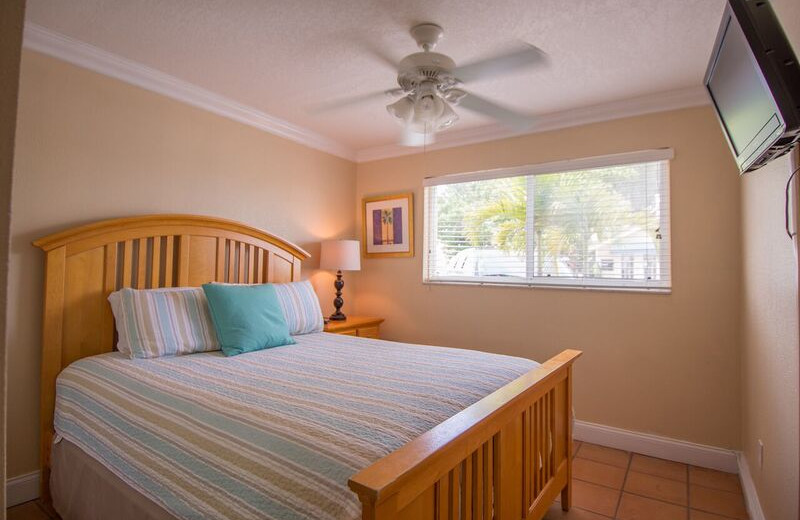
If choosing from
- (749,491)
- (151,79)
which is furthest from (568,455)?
(151,79)

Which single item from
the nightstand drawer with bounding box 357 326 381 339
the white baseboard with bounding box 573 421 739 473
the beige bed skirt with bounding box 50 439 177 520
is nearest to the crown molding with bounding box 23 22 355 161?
the nightstand drawer with bounding box 357 326 381 339

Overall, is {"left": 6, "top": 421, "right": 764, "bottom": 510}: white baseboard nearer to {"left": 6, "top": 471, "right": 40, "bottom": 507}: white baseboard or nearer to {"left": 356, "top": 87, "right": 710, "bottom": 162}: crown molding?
{"left": 6, "top": 471, "right": 40, "bottom": 507}: white baseboard

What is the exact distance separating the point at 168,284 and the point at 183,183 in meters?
Answer: 0.68

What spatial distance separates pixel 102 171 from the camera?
2.46m

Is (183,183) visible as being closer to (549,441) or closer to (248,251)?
(248,251)

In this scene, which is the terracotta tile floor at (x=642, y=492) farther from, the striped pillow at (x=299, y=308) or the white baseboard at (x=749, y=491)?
the striped pillow at (x=299, y=308)

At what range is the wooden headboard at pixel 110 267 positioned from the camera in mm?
2166

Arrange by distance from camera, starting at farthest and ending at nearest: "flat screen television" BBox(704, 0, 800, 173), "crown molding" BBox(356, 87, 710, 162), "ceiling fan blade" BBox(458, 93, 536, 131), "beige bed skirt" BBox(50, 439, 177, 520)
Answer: "crown molding" BBox(356, 87, 710, 162)
"ceiling fan blade" BBox(458, 93, 536, 131)
"beige bed skirt" BBox(50, 439, 177, 520)
"flat screen television" BBox(704, 0, 800, 173)

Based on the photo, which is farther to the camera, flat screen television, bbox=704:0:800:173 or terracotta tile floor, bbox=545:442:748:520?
terracotta tile floor, bbox=545:442:748:520

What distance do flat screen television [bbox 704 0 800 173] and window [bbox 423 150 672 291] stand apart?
1585mm

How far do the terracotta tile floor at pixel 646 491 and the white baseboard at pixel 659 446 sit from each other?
0.05 meters

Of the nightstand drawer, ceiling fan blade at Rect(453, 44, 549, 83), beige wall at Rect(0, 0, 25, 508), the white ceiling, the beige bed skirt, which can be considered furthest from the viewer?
the nightstand drawer

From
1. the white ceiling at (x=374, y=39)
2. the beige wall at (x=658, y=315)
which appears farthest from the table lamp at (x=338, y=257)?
the white ceiling at (x=374, y=39)

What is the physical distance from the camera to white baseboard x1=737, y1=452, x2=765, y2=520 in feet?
6.53
